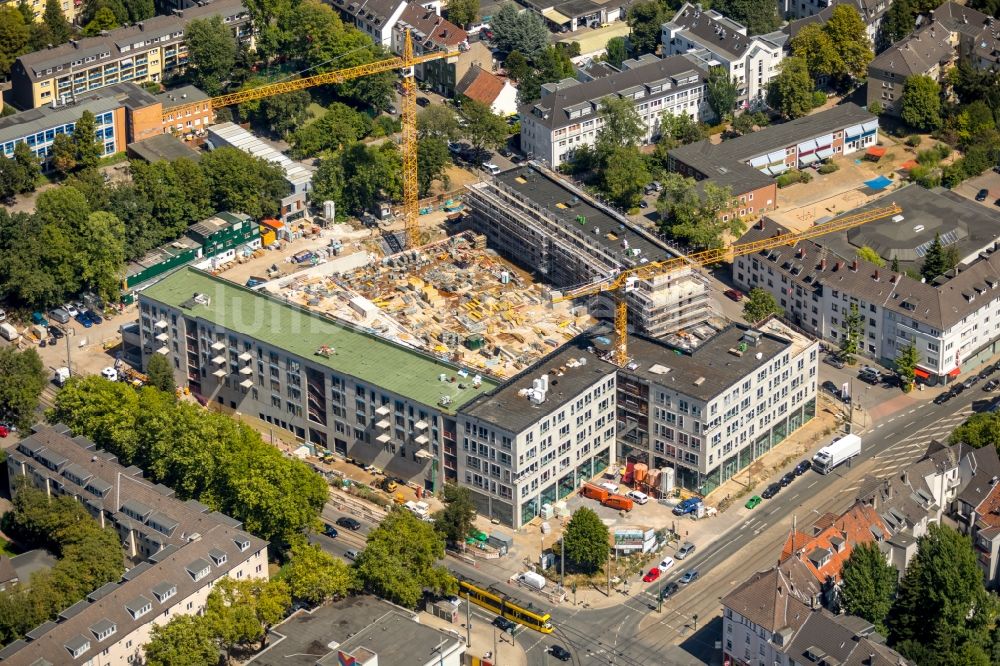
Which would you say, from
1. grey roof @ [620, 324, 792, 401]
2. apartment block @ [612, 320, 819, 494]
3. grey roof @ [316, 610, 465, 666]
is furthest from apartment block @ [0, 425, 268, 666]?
grey roof @ [620, 324, 792, 401]

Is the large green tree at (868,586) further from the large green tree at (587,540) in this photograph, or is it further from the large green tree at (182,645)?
the large green tree at (182,645)

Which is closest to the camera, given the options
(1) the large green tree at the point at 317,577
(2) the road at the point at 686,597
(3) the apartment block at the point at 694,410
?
(1) the large green tree at the point at 317,577

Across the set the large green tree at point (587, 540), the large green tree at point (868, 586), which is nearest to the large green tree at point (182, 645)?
the large green tree at point (587, 540)

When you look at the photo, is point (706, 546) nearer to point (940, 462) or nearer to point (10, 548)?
point (940, 462)

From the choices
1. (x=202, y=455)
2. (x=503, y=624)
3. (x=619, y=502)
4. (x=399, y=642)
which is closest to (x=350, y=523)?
(x=202, y=455)

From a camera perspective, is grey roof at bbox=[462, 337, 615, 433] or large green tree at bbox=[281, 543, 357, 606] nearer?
large green tree at bbox=[281, 543, 357, 606]

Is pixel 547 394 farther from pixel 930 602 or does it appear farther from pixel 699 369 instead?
pixel 930 602

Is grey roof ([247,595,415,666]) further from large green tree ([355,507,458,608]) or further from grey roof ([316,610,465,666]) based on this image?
large green tree ([355,507,458,608])
